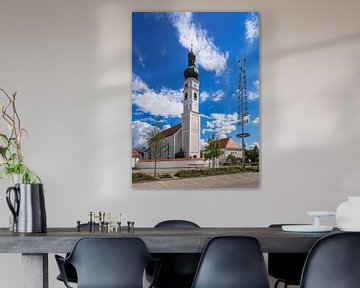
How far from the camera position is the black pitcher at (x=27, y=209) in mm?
3184

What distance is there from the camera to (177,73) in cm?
507

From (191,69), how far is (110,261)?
248cm

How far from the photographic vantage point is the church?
5062 millimetres

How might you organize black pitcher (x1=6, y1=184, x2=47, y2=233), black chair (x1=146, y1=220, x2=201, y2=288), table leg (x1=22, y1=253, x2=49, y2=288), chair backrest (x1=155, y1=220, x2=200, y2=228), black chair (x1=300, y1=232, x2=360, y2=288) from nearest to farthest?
black chair (x1=300, y1=232, x2=360, y2=288) < table leg (x1=22, y1=253, x2=49, y2=288) < black pitcher (x1=6, y1=184, x2=47, y2=233) < black chair (x1=146, y1=220, x2=201, y2=288) < chair backrest (x1=155, y1=220, x2=200, y2=228)

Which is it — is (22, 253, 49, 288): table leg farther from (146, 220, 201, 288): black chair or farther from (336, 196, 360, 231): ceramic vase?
(336, 196, 360, 231): ceramic vase

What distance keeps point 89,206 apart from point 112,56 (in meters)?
1.23

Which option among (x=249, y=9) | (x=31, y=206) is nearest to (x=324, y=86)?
(x=249, y=9)

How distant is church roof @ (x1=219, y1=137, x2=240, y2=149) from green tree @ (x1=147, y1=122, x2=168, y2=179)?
0.46 m

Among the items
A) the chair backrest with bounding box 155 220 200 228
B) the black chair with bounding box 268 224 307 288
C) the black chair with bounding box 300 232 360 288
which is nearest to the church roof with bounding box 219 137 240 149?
the chair backrest with bounding box 155 220 200 228

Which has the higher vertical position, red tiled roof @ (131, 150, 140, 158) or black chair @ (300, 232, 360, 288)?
red tiled roof @ (131, 150, 140, 158)

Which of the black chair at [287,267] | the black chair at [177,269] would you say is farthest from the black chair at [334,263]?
the black chair at [177,269]

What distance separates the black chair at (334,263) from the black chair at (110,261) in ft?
2.51

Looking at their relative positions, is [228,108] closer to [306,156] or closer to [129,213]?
[306,156]

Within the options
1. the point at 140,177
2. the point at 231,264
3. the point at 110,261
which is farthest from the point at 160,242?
the point at 140,177
